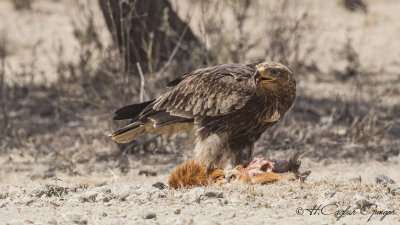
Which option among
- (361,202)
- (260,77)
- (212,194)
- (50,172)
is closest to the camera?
(361,202)

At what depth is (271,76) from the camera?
5402mm

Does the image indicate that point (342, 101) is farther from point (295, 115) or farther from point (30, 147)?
point (30, 147)

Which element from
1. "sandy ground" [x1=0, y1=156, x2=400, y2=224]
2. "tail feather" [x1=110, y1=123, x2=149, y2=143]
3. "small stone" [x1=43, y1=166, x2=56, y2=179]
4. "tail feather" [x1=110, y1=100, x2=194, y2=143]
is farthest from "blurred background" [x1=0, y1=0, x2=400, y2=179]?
"sandy ground" [x1=0, y1=156, x2=400, y2=224]

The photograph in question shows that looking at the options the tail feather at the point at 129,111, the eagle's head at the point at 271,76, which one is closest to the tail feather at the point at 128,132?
the tail feather at the point at 129,111

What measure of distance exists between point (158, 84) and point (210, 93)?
2.69 m

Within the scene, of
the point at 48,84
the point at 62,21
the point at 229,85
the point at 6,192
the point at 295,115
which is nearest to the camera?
→ the point at 6,192

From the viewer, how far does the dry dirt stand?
4.45 meters

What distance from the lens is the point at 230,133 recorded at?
583cm

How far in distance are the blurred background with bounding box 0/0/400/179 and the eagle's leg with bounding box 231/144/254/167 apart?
0.44 meters

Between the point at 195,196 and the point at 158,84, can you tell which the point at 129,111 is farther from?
the point at 158,84

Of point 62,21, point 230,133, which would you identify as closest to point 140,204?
point 230,133

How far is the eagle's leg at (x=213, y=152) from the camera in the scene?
5.73 meters

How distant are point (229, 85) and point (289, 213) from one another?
1.66m

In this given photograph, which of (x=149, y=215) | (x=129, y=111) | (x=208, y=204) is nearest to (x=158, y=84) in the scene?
(x=129, y=111)
